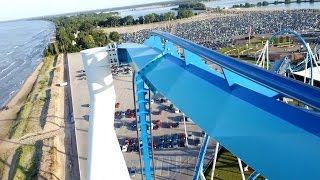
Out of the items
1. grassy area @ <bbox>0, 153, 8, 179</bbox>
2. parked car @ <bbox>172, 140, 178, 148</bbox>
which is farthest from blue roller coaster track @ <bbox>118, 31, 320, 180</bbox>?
grassy area @ <bbox>0, 153, 8, 179</bbox>

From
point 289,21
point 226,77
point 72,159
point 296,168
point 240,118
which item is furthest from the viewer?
point 289,21

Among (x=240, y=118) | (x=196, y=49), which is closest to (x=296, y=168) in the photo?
(x=240, y=118)

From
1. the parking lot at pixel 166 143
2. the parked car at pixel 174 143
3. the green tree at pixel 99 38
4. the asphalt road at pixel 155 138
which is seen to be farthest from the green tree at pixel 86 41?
the parked car at pixel 174 143

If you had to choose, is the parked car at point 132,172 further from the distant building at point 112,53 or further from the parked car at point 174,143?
the distant building at point 112,53

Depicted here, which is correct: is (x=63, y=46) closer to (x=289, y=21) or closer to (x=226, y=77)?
(x=289, y=21)

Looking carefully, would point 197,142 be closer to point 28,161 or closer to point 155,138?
point 155,138

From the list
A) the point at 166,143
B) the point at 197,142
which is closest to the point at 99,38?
the point at 166,143
